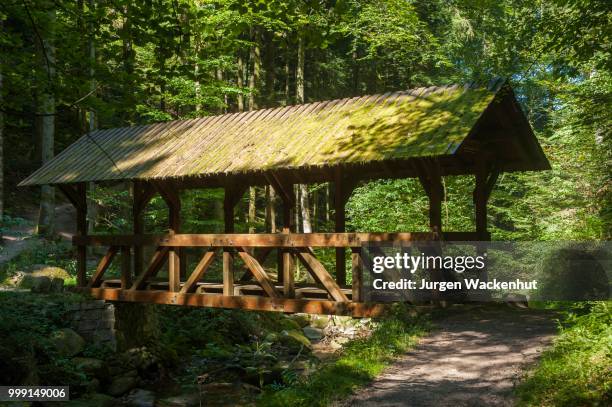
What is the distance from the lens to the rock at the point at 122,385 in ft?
34.3

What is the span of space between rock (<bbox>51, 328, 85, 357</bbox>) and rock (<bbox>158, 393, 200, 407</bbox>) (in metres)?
1.97

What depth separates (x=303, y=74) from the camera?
21.7 m

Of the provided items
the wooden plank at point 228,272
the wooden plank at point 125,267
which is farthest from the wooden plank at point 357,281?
the wooden plank at point 125,267

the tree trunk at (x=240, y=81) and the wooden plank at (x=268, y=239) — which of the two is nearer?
the wooden plank at (x=268, y=239)

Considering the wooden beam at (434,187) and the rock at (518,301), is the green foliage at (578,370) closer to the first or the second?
the wooden beam at (434,187)

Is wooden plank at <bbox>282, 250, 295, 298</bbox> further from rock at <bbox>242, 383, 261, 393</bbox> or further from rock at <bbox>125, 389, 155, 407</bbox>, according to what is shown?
rock at <bbox>125, 389, 155, 407</bbox>

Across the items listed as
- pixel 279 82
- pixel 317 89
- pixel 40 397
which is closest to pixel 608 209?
pixel 40 397

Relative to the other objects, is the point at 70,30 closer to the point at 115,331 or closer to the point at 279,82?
the point at 115,331

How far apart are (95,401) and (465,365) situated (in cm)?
590

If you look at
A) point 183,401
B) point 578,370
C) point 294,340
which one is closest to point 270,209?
point 294,340

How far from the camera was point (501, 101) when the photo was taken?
9.46m

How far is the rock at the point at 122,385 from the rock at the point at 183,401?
0.94 m

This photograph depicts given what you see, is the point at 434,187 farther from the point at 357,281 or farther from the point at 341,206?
the point at 341,206

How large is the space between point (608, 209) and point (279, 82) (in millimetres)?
17278
